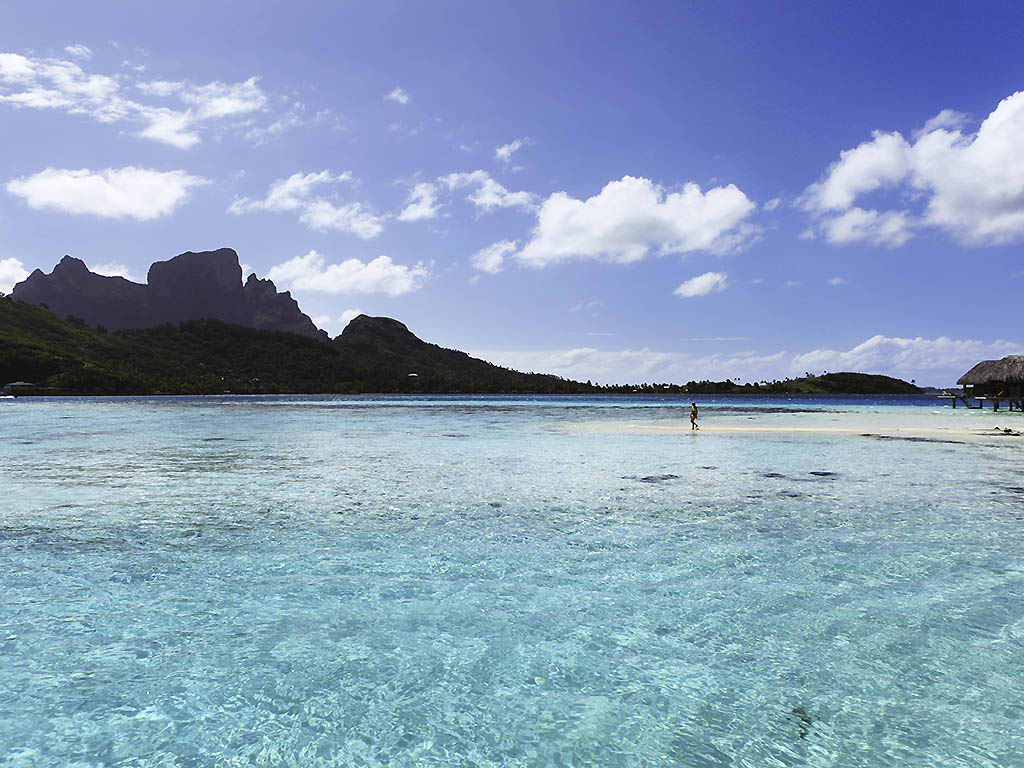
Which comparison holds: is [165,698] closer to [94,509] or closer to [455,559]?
[455,559]

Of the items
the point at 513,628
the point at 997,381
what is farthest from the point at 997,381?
the point at 513,628

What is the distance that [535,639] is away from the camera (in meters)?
7.69

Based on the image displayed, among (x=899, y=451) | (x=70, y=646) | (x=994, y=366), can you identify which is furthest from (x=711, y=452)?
(x=994, y=366)

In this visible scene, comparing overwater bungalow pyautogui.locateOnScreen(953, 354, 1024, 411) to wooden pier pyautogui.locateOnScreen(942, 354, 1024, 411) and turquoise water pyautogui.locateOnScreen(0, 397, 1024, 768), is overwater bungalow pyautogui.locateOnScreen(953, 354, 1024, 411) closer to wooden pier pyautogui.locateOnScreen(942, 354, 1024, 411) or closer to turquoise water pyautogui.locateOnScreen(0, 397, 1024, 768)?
wooden pier pyautogui.locateOnScreen(942, 354, 1024, 411)

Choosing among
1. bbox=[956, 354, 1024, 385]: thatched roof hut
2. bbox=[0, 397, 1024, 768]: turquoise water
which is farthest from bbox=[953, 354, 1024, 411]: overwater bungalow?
bbox=[0, 397, 1024, 768]: turquoise water

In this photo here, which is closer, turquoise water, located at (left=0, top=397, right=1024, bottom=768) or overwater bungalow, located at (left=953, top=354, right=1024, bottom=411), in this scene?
turquoise water, located at (left=0, top=397, right=1024, bottom=768)

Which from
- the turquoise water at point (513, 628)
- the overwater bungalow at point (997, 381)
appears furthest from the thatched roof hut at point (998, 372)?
the turquoise water at point (513, 628)

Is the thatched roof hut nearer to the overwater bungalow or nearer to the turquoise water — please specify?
the overwater bungalow

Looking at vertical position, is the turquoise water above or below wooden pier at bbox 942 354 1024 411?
below

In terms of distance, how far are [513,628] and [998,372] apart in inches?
3726

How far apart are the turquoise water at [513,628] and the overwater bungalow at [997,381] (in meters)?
75.3

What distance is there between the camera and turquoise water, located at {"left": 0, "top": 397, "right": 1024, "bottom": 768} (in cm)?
548

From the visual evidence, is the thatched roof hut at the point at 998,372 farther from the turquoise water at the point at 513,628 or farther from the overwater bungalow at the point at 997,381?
the turquoise water at the point at 513,628

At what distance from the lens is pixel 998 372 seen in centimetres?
7975
